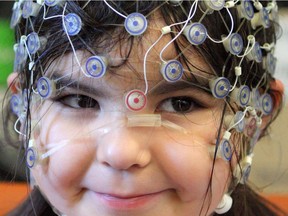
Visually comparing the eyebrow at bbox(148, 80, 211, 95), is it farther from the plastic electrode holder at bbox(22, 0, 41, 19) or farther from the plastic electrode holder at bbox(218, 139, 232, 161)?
the plastic electrode holder at bbox(22, 0, 41, 19)

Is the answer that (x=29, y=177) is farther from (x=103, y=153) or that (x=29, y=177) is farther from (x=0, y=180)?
(x=103, y=153)

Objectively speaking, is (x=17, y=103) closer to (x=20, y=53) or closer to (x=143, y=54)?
(x=20, y=53)

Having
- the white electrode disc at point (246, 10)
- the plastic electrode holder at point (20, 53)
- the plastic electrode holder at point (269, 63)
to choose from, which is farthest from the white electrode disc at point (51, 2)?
the plastic electrode holder at point (269, 63)

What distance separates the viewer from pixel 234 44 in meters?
0.79

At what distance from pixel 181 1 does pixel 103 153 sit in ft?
0.89

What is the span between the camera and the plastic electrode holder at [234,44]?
789 millimetres

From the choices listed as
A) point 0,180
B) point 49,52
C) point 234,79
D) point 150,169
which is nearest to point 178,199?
point 150,169

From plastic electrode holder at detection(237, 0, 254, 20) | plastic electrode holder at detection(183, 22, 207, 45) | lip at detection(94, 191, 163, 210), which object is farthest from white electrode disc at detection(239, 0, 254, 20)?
lip at detection(94, 191, 163, 210)

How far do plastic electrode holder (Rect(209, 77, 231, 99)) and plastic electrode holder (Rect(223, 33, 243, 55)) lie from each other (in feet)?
0.16

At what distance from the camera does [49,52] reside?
2.62 feet

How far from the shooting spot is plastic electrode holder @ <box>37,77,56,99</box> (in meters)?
0.80

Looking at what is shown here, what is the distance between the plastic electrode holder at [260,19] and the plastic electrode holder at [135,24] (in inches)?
9.8

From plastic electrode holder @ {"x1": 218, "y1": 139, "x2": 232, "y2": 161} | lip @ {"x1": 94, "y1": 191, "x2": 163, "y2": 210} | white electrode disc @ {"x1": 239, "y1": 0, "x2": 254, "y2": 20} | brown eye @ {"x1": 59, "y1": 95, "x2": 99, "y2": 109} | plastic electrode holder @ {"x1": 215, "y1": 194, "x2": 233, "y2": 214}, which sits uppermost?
white electrode disc @ {"x1": 239, "y1": 0, "x2": 254, "y2": 20}

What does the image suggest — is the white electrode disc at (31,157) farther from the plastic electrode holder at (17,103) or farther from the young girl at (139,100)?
the plastic electrode holder at (17,103)
